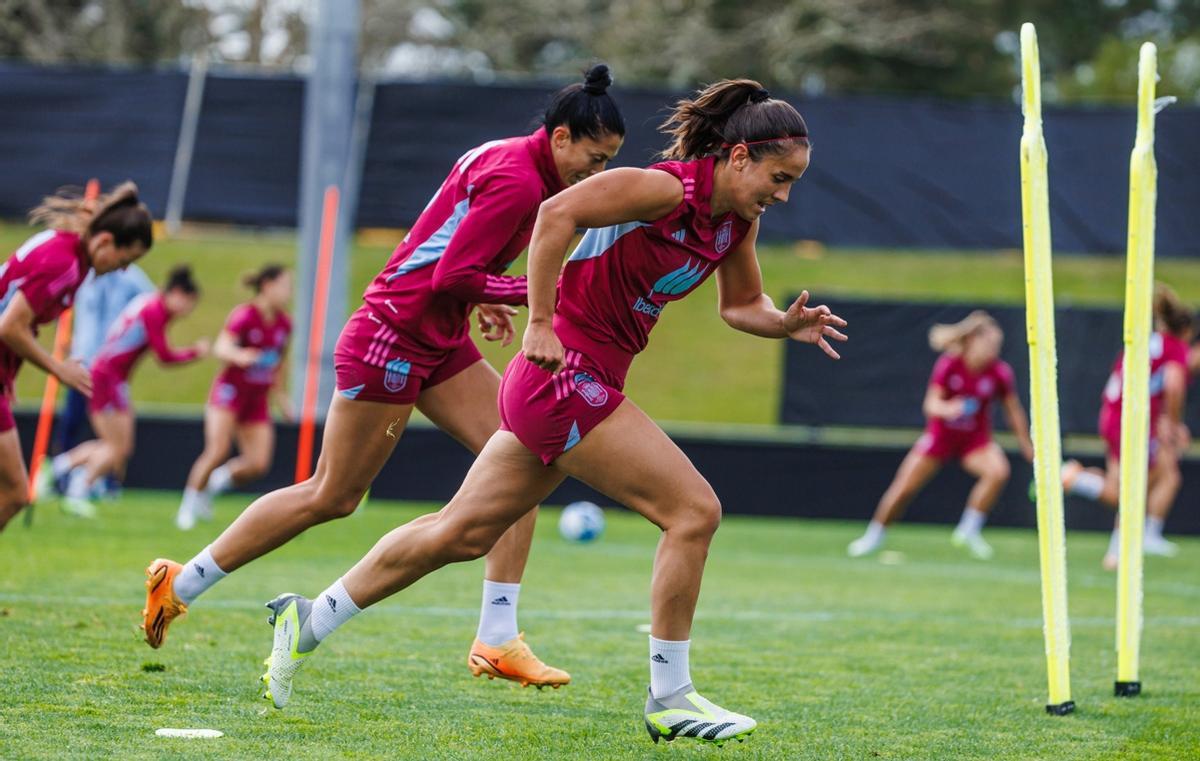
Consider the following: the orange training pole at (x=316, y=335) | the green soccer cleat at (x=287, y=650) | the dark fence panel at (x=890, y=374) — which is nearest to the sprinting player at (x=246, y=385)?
the orange training pole at (x=316, y=335)

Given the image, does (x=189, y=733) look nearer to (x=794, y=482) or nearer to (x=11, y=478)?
(x=11, y=478)

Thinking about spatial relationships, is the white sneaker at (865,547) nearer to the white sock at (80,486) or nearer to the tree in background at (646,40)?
the white sock at (80,486)

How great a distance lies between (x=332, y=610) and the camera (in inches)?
186

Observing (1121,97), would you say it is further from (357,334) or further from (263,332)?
(357,334)

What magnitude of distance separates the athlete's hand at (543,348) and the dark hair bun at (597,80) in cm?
119

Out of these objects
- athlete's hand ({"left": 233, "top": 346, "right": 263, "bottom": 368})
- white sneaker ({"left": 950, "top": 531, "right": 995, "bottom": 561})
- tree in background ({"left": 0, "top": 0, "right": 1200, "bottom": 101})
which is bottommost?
white sneaker ({"left": 950, "top": 531, "right": 995, "bottom": 561})

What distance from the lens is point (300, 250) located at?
48.0 feet

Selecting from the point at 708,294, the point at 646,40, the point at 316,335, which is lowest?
the point at 316,335

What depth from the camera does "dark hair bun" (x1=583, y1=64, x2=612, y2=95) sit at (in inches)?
→ 195

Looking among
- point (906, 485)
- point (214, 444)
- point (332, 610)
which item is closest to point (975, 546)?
point (906, 485)

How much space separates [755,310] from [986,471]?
813cm

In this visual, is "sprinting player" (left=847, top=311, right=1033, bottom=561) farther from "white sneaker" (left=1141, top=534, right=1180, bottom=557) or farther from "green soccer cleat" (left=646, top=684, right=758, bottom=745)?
"green soccer cleat" (left=646, top=684, right=758, bottom=745)

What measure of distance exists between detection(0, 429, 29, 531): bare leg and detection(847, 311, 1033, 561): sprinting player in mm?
7443

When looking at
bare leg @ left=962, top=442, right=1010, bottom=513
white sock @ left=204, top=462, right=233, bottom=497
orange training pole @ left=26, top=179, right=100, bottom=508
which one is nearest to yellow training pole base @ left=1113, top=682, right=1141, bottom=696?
bare leg @ left=962, top=442, right=1010, bottom=513
